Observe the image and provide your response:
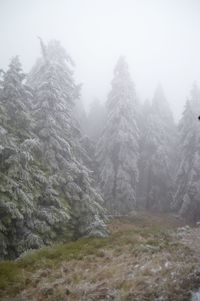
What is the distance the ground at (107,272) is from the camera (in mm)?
7973

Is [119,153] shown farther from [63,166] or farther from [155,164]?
[63,166]

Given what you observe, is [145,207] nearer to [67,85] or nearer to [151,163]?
[151,163]

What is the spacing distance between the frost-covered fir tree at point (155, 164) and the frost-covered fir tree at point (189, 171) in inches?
74.6

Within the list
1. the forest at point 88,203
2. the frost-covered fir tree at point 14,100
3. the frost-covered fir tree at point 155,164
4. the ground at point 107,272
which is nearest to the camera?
the ground at point 107,272

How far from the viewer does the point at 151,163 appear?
120 feet

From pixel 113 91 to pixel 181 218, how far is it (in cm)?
1572

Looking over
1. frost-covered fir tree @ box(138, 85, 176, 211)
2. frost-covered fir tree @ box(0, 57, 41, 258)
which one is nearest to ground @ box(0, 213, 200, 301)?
frost-covered fir tree @ box(0, 57, 41, 258)

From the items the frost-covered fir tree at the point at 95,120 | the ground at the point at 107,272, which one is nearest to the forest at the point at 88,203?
the ground at the point at 107,272

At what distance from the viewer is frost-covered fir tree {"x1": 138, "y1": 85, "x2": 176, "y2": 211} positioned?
35562 millimetres

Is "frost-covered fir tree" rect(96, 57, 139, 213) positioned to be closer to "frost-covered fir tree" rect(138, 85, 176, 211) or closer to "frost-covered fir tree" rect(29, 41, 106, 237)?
"frost-covered fir tree" rect(138, 85, 176, 211)

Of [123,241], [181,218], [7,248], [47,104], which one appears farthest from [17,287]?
[181,218]

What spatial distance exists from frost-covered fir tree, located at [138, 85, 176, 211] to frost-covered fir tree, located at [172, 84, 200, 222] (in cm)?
190

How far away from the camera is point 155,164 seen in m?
36.5

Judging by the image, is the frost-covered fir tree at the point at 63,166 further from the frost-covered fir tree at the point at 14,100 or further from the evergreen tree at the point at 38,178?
the frost-covered fir tree at the point at 14,100
